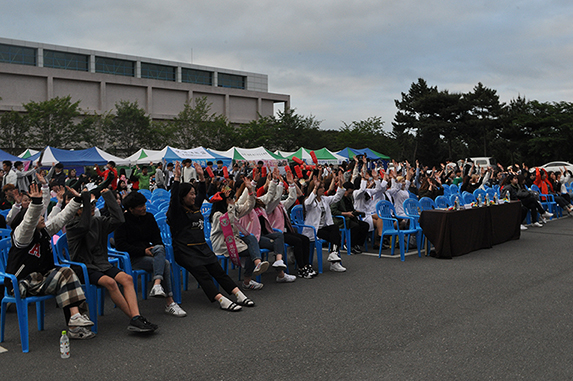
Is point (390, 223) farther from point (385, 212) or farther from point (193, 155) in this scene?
point (193, 155)

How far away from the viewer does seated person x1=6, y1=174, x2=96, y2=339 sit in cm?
445

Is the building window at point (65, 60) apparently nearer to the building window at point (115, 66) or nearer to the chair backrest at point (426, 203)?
the building window at point (115, 66)

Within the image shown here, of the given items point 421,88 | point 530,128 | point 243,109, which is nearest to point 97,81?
point 243,109

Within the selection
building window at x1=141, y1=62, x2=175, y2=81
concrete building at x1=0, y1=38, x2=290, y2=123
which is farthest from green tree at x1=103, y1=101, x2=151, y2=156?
building window at x1=141, y1=62, x2=175, y2=81

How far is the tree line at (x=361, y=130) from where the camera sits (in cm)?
3869

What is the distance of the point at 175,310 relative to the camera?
537 centimetres

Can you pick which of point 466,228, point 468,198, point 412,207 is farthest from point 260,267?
point 468,198

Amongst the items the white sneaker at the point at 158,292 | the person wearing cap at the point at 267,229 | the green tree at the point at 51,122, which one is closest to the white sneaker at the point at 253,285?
the person wearing cap at the point at 267,229

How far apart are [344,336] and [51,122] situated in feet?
129

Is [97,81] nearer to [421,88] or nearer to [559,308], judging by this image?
[421,88]

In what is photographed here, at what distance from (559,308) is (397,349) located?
2.35 m

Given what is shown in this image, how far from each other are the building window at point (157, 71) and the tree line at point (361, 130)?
41.3 feet

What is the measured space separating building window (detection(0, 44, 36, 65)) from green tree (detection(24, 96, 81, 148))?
50.7 ft

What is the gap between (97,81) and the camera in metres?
52.3
